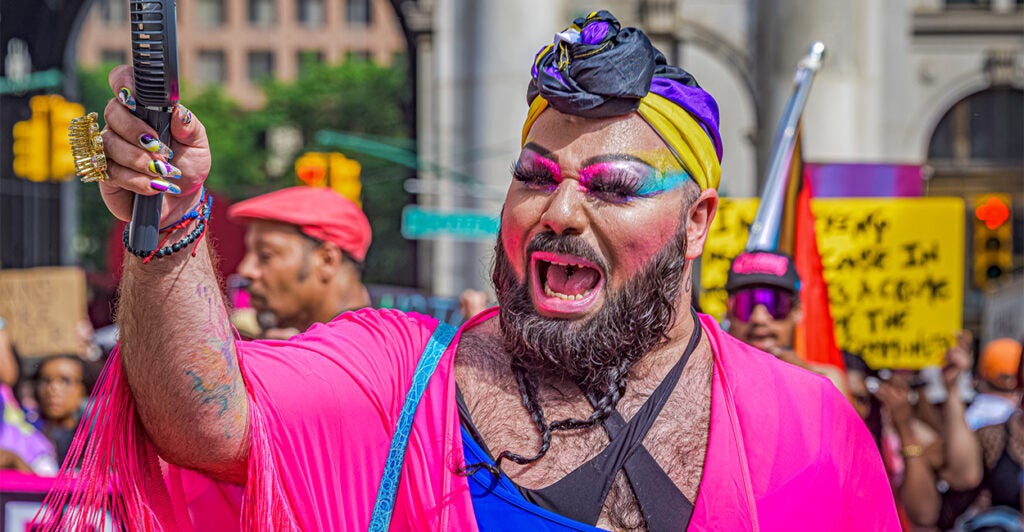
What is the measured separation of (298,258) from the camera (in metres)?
4.91

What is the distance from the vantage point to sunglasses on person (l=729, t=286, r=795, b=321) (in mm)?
4770

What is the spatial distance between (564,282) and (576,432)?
0.82 ft

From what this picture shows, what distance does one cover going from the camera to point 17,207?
1140 inches

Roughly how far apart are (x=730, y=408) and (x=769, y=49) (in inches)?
602

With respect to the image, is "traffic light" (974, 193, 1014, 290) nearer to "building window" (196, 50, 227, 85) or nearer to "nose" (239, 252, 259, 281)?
"nose" (239, 252, 259, 281)

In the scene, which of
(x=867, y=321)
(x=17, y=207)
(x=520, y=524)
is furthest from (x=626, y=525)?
(x=17, y=207)

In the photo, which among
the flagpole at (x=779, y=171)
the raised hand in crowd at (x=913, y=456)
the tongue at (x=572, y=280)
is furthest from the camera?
the raised hand in crowd at (x=913, y=456)

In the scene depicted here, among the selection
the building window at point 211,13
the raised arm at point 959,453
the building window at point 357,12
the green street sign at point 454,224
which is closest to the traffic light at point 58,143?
the green street sign at point 454,224

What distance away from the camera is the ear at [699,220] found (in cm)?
244

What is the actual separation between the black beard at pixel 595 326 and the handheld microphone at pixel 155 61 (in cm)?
70

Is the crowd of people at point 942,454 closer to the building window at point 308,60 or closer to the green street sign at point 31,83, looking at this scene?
the green street sign at point 31,83

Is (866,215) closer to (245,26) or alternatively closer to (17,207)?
(17,207)

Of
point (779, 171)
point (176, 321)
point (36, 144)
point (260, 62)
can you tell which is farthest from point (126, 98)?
point (260, 62)

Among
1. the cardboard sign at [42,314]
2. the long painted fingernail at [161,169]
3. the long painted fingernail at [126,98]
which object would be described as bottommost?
the cardboard sign at [42,314]
